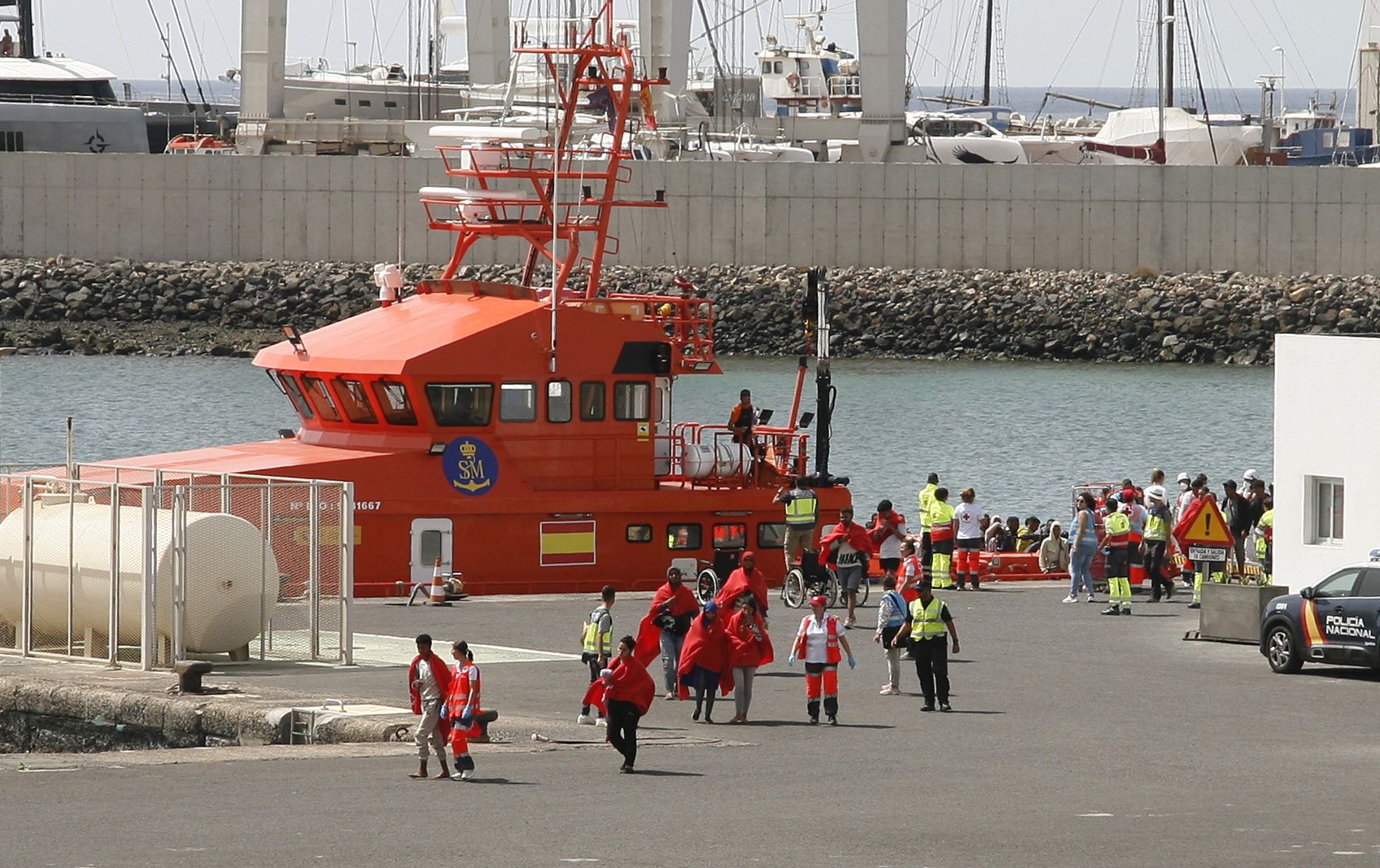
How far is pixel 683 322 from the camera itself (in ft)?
87.2

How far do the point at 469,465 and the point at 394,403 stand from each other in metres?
1.14

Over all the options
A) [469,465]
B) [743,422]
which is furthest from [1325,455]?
[469,465]

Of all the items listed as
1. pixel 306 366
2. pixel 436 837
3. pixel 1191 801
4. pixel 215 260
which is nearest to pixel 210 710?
pixel 436 837

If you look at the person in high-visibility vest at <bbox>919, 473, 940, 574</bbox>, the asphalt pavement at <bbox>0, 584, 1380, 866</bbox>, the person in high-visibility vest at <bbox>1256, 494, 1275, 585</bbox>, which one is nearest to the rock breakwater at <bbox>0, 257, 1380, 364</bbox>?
the person in high-visibility vest at <bbox>1256, 494, 1275, 585</bbox>

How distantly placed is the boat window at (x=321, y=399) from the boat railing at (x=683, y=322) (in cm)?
362

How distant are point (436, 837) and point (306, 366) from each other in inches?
542

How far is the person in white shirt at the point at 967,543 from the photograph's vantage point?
26766 millimetres

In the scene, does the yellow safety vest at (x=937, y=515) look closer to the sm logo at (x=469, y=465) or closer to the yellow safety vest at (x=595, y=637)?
the sm logo at (x=469, y=465)

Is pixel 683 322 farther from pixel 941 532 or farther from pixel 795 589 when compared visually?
pixel 941 532

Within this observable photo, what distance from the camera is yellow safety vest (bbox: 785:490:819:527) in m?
25.2

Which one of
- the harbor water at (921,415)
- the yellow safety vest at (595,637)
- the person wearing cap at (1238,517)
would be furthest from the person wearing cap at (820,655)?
the harbor water at (921,415)

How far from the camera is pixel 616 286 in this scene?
67500 millimetres

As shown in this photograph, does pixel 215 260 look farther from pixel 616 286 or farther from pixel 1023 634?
pixel 1023 634

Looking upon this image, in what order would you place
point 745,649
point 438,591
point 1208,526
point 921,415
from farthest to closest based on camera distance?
point 921,415 < point 1208,526 < point 438,591 < point 745,649
